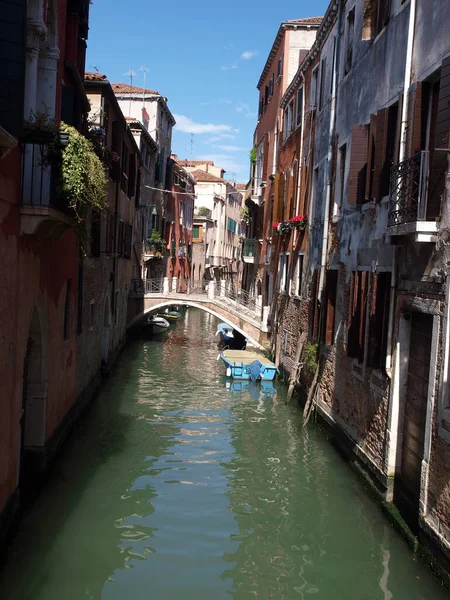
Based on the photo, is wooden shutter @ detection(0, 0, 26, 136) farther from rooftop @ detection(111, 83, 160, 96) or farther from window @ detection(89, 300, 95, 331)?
rooftop @ detection(111, 83, 160, 96)

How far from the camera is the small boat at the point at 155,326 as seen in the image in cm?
2822

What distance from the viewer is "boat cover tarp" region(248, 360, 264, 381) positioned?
1817 cm

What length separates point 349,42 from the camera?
39.2 ft

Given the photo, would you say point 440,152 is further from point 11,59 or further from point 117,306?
point 117,306

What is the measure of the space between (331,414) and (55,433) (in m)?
4.96

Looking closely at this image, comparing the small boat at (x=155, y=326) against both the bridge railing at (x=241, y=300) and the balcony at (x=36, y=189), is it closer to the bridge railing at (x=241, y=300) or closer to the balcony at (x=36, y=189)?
the bridge railing at (x=241, y=300)

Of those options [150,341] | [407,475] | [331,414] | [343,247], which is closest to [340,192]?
[343,247]

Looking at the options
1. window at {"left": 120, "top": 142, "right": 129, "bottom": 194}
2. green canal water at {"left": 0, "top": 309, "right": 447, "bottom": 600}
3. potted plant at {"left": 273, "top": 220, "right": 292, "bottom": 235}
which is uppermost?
window at {"left": 120, "top": 142, "right": 129, "bottom": 194}

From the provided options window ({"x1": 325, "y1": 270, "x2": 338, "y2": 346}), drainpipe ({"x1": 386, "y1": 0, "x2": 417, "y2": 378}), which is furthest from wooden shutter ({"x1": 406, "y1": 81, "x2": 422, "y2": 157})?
window ({"x1": 325, "y1": 270, "x2": 338, "y2": 346})

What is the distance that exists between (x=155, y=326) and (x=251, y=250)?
5423 millimetres

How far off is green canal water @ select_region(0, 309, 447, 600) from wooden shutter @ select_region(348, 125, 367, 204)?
167 inches

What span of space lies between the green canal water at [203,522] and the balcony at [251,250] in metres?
15.4

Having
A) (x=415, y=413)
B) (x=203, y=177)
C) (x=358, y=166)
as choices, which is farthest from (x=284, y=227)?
(x=203, y=177)

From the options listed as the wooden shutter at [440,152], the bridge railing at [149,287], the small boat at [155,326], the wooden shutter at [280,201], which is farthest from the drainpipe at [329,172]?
the small boat at [155,326]
